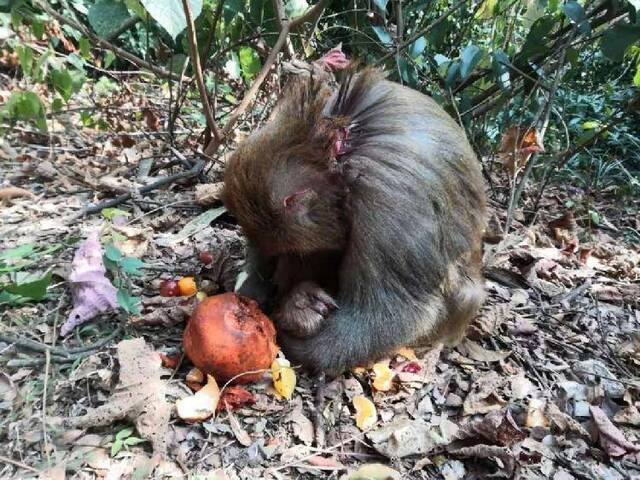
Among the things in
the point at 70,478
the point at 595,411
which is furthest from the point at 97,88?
the point at 595,411

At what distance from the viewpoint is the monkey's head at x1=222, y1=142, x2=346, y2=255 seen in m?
3.10

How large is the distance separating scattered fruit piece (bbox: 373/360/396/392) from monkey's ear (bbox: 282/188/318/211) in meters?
1.04

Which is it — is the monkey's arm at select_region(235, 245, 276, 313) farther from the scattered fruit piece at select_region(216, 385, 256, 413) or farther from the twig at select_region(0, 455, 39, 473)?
the twig at select_region(0, 455, 39, 473)

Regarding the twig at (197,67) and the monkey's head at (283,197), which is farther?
the twig at (197,67)

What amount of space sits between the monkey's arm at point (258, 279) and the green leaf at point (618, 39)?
2902 mm

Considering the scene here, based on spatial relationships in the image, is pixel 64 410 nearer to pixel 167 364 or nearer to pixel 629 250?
pixel 167 364

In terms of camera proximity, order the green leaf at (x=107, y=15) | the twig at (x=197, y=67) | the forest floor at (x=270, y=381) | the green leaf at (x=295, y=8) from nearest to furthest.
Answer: the forest floor at (x=270, y=381), the twig at (x=197, y=67), the green leaf at (x=107, y=15), the green leaf at (x=295, y=8)

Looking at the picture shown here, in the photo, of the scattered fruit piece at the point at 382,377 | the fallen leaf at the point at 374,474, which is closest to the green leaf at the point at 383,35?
the scattered fruit piece at the point at 382,377

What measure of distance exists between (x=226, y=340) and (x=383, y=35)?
137 inches

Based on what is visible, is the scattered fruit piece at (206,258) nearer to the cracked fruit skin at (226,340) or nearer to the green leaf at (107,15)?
the cracked fruit skin at (226,340)

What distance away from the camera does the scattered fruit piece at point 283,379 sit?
3.17 m

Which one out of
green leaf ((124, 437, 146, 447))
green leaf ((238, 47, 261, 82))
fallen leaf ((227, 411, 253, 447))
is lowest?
fallen leaf ((227, 411, 253, 447))

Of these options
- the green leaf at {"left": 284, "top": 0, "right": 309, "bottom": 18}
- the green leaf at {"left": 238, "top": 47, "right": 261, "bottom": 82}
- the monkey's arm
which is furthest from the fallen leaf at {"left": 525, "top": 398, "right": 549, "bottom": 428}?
the green leaf at {"left": 238, "top": 47, "right": 261, "bottom": 82}

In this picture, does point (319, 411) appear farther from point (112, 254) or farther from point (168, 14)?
point (168, 14)
